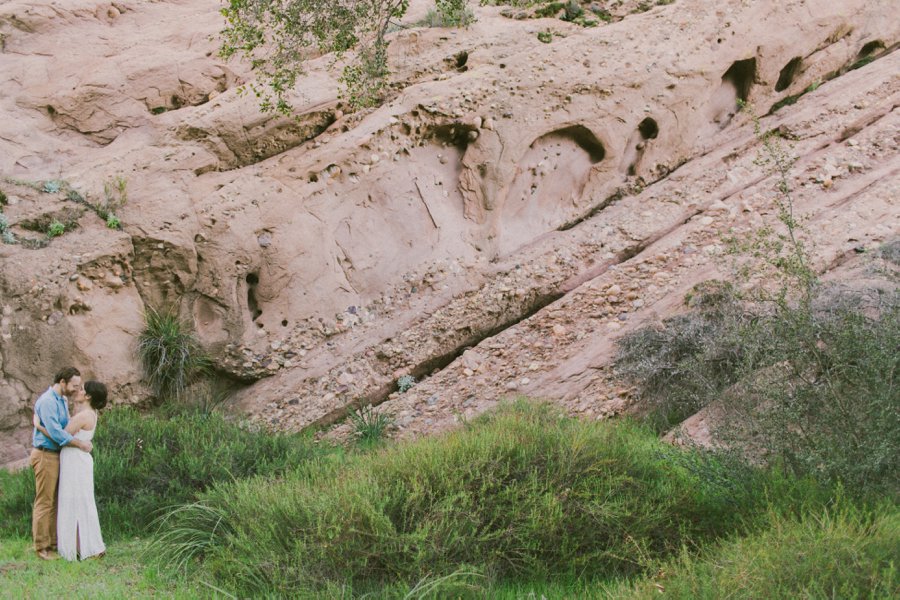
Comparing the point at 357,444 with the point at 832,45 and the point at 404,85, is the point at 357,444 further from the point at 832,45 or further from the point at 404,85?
the point at 832,45

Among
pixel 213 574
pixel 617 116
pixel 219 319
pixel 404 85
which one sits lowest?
pixel 213 574

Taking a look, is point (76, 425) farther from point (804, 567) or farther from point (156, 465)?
point (804, 567)

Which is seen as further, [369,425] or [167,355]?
[167,355]

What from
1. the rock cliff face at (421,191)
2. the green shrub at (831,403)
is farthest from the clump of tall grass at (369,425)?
the green shrub at (831,403)

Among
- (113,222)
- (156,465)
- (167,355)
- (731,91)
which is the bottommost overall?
(156,465)

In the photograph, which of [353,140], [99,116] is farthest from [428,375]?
[99,116]

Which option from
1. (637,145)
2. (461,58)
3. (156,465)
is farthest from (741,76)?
(156,465)

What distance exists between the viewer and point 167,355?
33.1 feet

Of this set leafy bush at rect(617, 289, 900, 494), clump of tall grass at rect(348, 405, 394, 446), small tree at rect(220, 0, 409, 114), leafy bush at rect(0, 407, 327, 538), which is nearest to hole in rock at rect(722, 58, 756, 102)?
small tree at rect(220, 0, 409, 114)

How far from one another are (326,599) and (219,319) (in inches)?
256

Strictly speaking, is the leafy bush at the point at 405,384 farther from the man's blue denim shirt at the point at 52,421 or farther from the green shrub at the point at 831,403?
the green shrub at the point at 831,403

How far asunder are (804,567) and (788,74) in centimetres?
1240

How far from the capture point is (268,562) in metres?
5.12

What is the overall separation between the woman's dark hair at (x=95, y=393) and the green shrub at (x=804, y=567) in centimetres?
475
